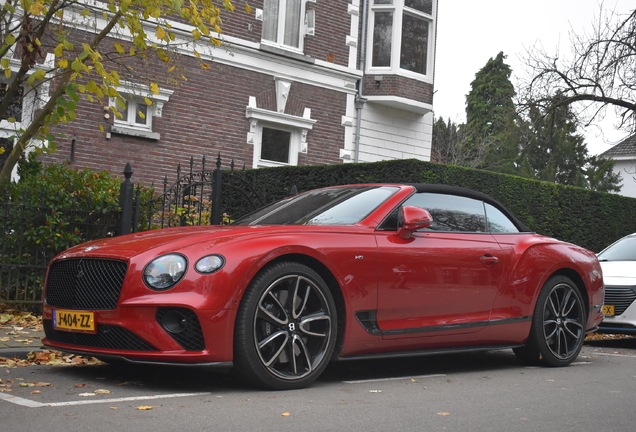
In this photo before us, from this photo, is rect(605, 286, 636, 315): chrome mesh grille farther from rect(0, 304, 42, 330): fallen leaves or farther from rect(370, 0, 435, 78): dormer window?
rect(370, 0, 435, 78): dormer window

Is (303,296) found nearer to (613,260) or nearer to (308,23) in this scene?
(613,260)

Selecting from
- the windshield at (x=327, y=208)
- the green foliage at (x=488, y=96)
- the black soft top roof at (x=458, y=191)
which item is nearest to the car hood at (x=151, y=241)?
the windshield at (x=327, y=208)

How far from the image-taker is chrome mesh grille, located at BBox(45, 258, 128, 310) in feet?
16.5

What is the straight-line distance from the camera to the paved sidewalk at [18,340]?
636 cm

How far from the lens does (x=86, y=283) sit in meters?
5.21

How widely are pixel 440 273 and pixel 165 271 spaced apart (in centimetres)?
226

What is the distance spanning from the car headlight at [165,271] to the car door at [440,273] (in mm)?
1538

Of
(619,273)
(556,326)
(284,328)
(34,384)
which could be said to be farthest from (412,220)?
(619,273)

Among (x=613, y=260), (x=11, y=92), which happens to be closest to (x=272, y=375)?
(x=11, y=92)

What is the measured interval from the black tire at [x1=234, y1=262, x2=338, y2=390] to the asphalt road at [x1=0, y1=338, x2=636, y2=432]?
15cm

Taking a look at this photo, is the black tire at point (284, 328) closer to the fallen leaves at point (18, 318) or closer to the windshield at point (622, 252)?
the fallen leaves at point (18, 318)

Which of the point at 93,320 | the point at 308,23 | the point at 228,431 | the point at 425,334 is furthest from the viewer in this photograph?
the point at 308,23

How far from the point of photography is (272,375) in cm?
506

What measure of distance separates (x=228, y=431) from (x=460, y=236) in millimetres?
3152
